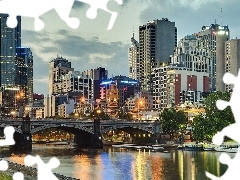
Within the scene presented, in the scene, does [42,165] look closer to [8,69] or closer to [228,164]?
[228,164]

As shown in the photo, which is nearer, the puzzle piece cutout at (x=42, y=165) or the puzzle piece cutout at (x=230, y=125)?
the puzzle piece cutout at (x=230, y=125)

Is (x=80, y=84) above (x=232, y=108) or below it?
above

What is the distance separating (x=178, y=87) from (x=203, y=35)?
5451cm

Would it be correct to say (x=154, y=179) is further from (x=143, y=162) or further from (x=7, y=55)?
(x=7, y=55)

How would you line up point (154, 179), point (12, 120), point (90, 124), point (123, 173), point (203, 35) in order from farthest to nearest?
point (203, 35), point (90, 124), point (12, 120), point (123, 173), point (154, 179)

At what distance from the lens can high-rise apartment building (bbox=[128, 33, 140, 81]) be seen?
152m

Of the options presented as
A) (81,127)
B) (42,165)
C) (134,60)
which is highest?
(134,60)

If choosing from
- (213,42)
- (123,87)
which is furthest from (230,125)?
(213,42)

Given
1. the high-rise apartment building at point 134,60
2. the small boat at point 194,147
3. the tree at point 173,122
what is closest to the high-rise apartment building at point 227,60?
the high-rise apartment building at point 134,60

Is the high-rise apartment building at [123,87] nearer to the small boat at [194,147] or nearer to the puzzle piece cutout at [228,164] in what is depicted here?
the small boat at [194,147]

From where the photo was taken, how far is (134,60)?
156m

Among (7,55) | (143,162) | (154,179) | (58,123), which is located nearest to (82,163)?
(143,162)

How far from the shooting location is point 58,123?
53531mm

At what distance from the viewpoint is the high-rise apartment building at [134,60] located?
15212 cm
